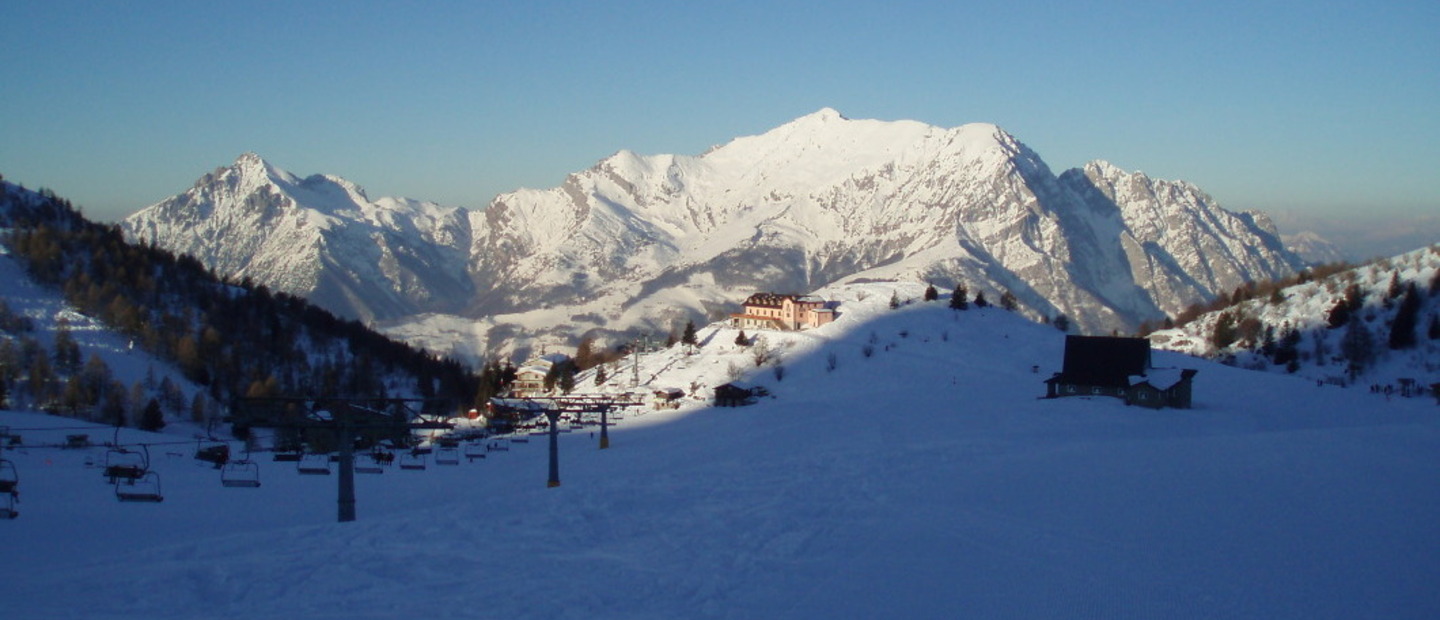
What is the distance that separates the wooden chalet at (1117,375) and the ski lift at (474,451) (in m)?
31.4

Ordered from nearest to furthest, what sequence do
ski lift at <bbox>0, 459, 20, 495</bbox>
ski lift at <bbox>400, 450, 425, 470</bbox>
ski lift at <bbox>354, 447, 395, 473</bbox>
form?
ski lift at <bbox>0, 459, 20, 495</bbox>
ski lift at <bbox>400, 450, 425, 470</bbox>
ski lift at <bbox>354, 447, 395, 473</bbox>

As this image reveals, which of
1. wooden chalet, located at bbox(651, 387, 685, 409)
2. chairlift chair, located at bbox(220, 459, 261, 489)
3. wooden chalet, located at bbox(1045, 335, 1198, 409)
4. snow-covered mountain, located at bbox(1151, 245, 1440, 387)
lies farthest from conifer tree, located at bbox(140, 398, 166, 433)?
snow-covered mountain, located at bbox(1151, 245, 1440, 387)

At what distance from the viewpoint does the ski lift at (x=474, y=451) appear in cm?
5025

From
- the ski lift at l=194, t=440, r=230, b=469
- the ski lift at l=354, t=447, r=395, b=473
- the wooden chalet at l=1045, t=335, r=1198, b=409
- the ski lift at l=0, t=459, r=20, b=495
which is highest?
the wooden chalet at l=1045, t=335, r=1198, b=409

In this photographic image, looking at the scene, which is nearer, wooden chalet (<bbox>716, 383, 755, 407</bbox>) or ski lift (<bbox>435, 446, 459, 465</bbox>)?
ski lift (<bbox>435, 446, 459, 465</bbox>)

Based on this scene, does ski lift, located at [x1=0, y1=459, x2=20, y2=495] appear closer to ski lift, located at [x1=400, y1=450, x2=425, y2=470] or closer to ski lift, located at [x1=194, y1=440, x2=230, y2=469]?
ski lift, located at [x1=194, y1=440, x2=230, y2=469]

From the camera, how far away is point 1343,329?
300ft

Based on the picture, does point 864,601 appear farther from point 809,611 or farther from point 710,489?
point 710,489

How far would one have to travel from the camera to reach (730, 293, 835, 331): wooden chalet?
111438 mm

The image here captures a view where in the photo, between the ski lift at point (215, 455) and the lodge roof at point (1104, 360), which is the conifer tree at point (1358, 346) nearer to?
the lodge roof at point (1104, 360)

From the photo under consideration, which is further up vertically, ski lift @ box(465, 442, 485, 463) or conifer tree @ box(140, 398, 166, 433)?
conifer tree @ box(140, 398, 166, 433)

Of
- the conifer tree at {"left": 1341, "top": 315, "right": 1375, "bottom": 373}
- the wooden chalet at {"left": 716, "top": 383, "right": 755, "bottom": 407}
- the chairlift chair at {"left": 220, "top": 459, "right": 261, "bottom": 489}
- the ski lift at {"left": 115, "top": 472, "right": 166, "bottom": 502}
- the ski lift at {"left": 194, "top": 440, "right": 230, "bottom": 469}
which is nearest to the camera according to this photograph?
the ski lift at {"left": 115, "top": 472, "right": 166, "bottom": 502}

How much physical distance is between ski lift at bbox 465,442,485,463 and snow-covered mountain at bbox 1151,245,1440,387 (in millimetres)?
59288

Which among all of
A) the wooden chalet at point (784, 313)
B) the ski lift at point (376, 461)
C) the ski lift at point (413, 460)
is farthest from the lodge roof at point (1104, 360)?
the wooden chalet at point (784, 313)
